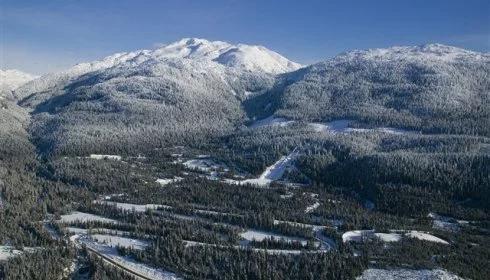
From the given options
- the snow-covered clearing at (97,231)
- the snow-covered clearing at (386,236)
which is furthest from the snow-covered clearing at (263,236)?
the snow-covered clearing at (97,231)

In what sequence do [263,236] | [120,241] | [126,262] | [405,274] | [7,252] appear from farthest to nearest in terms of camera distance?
[263,236] < [120,241] < [7,252] < [126,262] < [405,274]

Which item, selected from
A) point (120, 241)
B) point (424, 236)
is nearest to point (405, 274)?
point (424, 236)

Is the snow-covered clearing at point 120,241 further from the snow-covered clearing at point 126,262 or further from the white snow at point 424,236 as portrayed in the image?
the white snow at point 424,236

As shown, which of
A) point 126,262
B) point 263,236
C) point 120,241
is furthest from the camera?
point 263,236

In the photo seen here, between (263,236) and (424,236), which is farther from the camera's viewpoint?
(424,236)

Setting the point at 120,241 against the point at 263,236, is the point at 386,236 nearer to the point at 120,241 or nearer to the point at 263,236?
the point at 263,236

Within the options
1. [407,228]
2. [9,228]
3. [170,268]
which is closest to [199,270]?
[170,268]

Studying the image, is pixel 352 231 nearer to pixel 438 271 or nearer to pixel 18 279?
pixel 438 271
